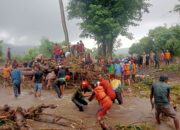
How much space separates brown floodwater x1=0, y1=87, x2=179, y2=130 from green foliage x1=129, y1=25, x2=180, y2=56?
23535mm

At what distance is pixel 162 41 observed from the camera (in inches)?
1620

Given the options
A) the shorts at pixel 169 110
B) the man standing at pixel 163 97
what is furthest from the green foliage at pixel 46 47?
the shorts at pixel 169 110

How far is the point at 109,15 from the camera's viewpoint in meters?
29.8

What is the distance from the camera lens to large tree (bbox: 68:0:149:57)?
95.9 feet

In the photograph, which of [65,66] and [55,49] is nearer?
[65,66]

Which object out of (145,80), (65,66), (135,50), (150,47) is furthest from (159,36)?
(65,66)

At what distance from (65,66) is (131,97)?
4.96 m

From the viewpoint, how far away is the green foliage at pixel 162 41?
39438mm

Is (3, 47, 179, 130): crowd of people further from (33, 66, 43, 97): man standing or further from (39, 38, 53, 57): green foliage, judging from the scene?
(39, 38, 53, 57): green foliage

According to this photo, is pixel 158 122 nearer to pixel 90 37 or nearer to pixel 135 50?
pixel 90 37

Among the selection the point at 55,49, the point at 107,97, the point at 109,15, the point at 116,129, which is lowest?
the point at 116,129

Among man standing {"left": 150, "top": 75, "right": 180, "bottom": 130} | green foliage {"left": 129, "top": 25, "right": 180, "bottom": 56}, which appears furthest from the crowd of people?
green foliage {"left": 129, "top": 25, "right": 180, "bottom": 56}

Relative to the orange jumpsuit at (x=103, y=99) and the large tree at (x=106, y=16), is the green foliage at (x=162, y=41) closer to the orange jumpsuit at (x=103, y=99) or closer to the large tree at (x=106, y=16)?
the large tree at (x=106, y=16)

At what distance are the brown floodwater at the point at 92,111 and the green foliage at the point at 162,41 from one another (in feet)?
77.2
